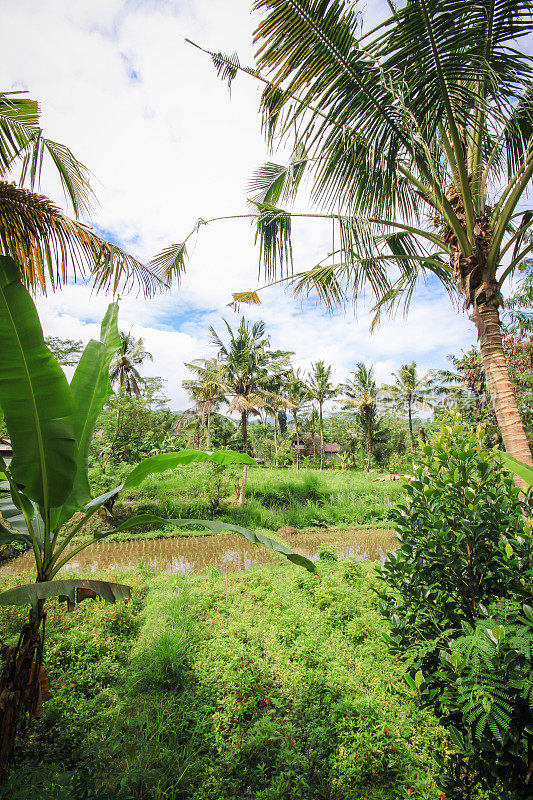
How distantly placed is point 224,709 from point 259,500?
963 cm

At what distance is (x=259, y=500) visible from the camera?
12.5 m

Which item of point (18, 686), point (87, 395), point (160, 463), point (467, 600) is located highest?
point (87, 395)

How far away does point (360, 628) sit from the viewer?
4012 mm

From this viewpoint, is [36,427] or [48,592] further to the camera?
[36,427]

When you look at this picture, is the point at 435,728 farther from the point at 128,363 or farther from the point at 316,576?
the point at 128,363

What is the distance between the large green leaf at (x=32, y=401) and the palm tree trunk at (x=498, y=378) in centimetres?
315

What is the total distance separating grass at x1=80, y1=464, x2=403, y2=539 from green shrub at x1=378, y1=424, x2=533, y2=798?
8.22 metres

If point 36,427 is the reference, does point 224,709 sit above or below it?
below

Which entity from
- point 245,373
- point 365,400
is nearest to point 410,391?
point 365,400

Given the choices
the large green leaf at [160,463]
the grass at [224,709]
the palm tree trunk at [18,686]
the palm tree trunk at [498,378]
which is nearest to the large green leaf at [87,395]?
the large green leaf at [160,463]

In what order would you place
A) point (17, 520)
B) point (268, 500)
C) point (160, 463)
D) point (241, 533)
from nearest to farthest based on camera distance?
point (241, 533), point (160, 463), point (17, 520), point (268, 500)

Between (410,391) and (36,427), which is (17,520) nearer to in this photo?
(36,427)

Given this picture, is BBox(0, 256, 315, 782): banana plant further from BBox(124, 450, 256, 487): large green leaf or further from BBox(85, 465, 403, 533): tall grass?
BBox(85, 465, 403, 533): tall grass

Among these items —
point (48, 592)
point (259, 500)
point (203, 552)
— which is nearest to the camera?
point (48, 592)
